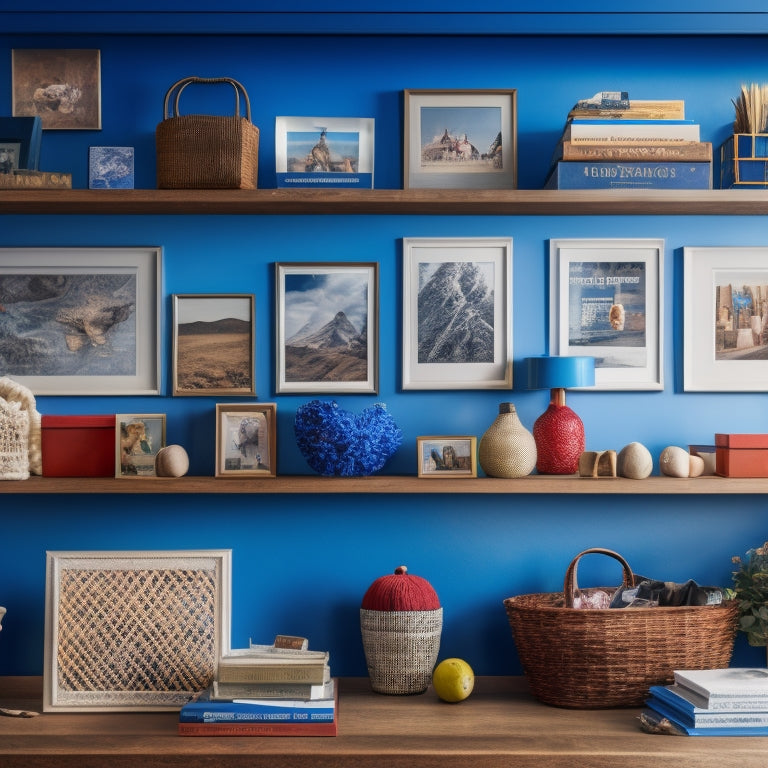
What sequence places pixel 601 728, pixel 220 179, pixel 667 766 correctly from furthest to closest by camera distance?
Answer: pixel 220 179 < pixel 601 728 < pixel 667 766

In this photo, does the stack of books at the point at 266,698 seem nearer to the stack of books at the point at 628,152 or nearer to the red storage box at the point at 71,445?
the red storage box at the point at 71,445

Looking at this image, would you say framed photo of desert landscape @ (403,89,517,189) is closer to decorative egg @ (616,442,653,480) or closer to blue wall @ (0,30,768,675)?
blue wall @ (0,30,768,675)

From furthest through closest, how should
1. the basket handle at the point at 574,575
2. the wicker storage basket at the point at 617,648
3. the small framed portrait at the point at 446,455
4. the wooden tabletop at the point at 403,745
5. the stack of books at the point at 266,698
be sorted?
the small framed portrait at the point at 446,455 → the basket handle at the point at 574,575 → the wicker storage basket at the point at 617,648 → the stack of books at the point at 266,698 → the wooden tabletop at the point at 403,745

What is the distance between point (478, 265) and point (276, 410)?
2.25 feet

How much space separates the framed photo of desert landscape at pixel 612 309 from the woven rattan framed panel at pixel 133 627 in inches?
44.1

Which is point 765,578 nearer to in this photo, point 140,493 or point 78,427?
point 140,493

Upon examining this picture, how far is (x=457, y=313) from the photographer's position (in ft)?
8.08

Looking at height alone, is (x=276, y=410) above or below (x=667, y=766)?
above

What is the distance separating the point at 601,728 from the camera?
6.58 feet

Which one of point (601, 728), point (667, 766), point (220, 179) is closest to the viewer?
point (667, 766)

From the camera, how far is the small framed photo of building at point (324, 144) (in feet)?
7.92

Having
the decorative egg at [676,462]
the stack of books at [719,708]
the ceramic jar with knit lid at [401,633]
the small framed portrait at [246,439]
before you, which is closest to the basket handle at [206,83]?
the small framed portrait at [246,439]

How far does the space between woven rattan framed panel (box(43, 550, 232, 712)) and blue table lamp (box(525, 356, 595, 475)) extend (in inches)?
34.6

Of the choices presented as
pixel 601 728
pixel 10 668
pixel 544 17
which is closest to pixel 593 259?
pixel 544 17
